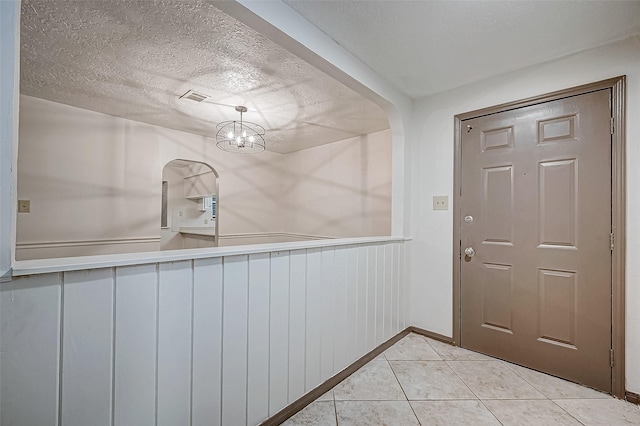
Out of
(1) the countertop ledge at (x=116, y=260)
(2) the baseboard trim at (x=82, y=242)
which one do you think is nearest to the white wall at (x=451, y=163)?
(1) the countertop ledge at (x=116, y=260)

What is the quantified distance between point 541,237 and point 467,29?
4.95ft

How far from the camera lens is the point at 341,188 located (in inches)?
167

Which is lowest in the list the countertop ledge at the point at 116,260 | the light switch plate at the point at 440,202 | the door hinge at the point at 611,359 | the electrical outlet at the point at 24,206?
the door hinge at the point at 611,359

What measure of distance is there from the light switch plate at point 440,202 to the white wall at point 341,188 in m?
1.10

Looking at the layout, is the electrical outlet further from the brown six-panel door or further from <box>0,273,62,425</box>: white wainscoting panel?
the brown six-panel door

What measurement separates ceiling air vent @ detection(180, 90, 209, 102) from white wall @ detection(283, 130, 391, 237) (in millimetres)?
2108

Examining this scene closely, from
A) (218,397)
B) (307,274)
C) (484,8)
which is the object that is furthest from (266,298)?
(484,8)

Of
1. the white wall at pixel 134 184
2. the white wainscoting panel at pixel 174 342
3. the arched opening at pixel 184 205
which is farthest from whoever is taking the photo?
the arched opening at pixel 184 205

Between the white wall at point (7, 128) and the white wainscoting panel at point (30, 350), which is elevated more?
the white wall at point (7, 128)

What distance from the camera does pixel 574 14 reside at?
5.07ft

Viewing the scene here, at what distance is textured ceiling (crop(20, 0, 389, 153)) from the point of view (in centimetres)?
165

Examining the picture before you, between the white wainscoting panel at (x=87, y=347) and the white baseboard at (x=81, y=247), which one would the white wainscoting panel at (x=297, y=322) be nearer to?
the white wainscoting panel at (x=87, y=347)

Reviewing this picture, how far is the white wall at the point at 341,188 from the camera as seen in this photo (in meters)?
3.73

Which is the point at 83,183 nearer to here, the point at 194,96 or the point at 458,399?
the point at 194,96
